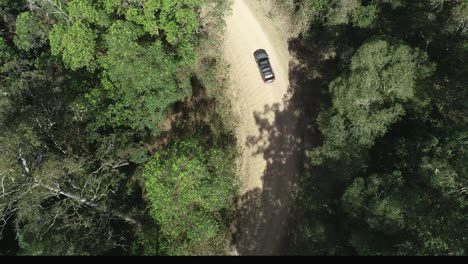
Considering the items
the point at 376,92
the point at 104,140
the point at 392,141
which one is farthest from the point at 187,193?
the point at 392,141

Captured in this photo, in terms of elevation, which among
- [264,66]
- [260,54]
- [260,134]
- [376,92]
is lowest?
[260,134]

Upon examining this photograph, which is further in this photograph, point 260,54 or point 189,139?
point 260,54

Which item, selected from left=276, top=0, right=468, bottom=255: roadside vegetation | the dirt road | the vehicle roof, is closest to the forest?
left=276, top=0, right=468, bottom=255: roadside vegetation

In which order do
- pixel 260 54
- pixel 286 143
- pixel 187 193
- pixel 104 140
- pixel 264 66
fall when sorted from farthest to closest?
1. pixel 260 54
2. pixel 264 66
3. pixel 286 143
4. pixel 104 140
5. pixel 187 193

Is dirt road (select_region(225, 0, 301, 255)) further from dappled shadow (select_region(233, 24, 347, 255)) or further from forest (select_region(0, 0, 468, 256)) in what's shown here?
forest (select_region(0, 0, 468, 256))

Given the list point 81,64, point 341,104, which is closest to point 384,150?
point 341,104

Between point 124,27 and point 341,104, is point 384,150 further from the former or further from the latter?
point 124,27

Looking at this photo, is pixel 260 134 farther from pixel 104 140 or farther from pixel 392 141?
pixel 104 140

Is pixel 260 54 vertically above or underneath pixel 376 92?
above
